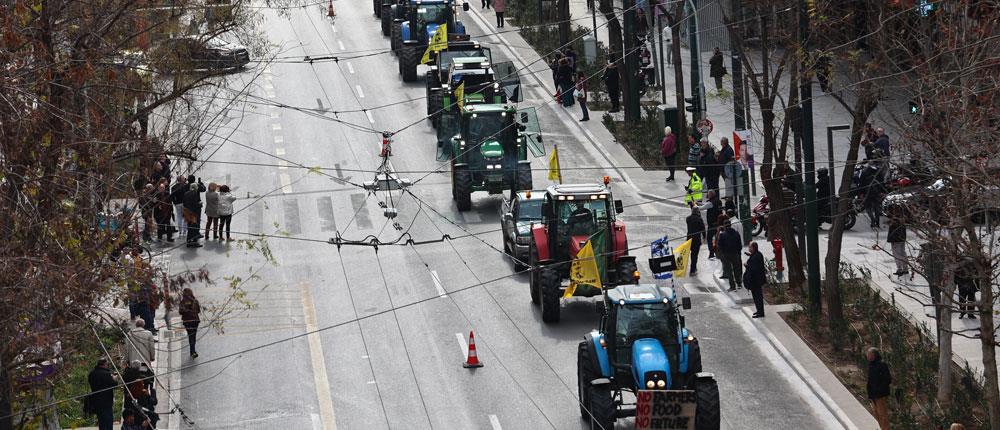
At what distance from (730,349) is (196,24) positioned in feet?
41.4

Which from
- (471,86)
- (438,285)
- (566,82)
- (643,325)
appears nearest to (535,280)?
(438,285)

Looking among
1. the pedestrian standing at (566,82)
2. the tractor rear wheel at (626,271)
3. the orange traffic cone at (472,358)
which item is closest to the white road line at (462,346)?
the orange traffic cone at (472,358)

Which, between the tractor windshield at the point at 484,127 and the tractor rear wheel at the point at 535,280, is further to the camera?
the tractor windshield at the point at 484,127

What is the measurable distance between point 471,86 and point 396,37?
37.7ft

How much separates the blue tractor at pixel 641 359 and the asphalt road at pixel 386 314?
57.1 inches

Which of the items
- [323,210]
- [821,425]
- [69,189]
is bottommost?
[821,425]

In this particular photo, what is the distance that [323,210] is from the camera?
124ft

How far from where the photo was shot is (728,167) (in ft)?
116

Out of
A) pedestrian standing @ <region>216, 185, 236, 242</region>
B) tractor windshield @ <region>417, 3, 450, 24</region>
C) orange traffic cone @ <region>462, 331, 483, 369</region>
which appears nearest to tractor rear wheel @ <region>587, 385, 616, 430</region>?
orange traffic cone @ <region>462, 331, 483, 369</region>

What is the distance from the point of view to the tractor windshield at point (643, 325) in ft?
74.1

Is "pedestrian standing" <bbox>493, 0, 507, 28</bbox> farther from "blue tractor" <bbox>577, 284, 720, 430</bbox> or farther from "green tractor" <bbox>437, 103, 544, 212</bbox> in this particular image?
"blue tractor" <bbox>577, 284, 720, 430</bbox>

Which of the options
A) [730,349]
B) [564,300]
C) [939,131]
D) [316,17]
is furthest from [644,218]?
[316,17]

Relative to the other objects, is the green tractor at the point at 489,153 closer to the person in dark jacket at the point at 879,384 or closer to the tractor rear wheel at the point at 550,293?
the tractor rear wheel at the point at 550,293

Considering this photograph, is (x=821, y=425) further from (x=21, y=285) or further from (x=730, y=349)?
(x=21, y=285)
